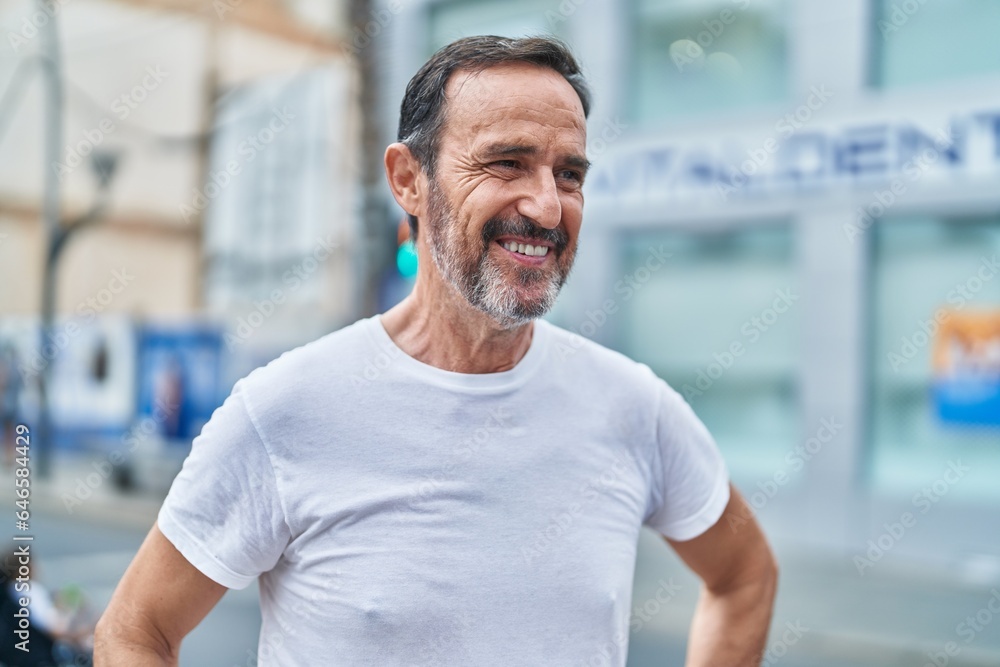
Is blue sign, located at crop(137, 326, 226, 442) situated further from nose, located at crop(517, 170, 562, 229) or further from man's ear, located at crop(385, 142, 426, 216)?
nose, located at crop(517, 170, 562, 229)

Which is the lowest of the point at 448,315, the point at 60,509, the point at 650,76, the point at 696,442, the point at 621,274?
the point at 60,509

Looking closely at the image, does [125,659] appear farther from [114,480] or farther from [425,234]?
[114,480]

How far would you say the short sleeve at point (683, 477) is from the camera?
175 cm

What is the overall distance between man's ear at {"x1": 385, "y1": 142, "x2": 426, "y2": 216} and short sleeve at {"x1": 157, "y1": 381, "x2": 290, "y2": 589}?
448 millimetres

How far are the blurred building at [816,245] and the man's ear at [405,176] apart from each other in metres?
7.79

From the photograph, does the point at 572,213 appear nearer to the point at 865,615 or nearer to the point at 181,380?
the point at 865,615

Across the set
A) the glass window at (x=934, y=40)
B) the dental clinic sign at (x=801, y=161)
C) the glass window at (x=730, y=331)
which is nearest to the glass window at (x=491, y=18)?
the dental clinic sign at (x=801, y=161)

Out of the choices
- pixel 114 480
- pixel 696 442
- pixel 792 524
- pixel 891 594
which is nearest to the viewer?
pixel 696 442

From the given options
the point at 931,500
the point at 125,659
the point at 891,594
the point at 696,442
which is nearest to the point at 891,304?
the point at 931,500

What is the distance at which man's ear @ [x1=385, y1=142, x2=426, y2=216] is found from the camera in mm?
1701

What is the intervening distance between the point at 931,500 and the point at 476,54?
8868 millimetres

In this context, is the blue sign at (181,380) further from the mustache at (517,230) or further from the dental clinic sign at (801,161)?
the mustache at (517,230)

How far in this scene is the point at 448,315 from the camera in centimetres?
166

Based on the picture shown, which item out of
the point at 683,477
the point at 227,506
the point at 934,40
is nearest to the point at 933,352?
the point at 934,40
